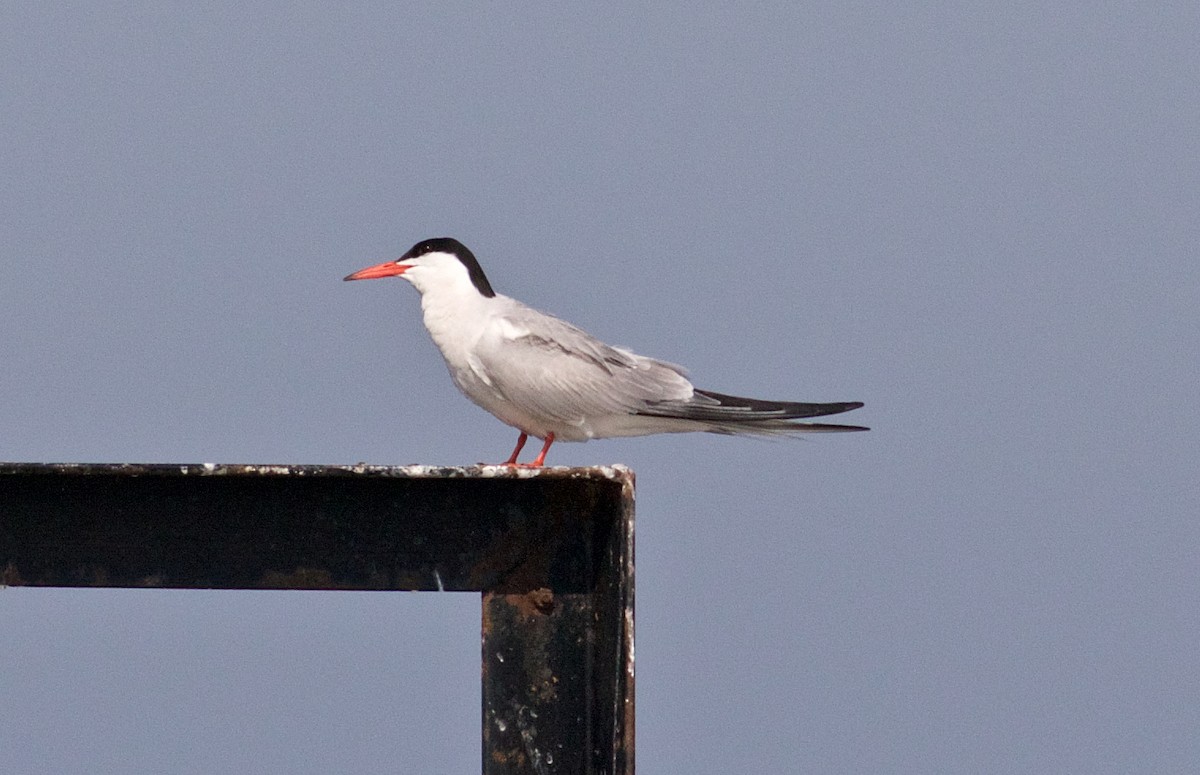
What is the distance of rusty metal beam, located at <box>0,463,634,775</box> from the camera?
3.51 metres

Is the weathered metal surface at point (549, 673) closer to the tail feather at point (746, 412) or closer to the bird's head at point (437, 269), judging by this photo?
the tail feather at point (746, 412)

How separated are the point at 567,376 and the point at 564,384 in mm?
29

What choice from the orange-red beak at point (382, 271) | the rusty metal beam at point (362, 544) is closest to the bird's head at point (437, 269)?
the orange-red beak at point (382, 271)

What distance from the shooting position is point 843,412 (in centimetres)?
502

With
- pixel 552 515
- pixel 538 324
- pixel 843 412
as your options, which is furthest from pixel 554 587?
pixel 538 324

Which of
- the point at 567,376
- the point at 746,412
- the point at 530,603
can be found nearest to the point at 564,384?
the point at 567,376

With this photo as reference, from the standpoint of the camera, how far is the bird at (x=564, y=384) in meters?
5.48

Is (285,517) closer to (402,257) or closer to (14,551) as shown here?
(14,551)

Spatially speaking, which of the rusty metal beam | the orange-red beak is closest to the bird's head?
the orange-red beak

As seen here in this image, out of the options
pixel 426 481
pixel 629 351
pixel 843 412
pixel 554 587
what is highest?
pixel 629 351

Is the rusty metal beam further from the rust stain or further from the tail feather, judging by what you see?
the tail feather

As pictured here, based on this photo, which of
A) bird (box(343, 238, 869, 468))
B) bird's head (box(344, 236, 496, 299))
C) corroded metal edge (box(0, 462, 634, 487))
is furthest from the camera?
bird's head (box(344, 236, 496, 299))

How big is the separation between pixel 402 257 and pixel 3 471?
2.94 m

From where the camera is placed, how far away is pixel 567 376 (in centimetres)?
550
